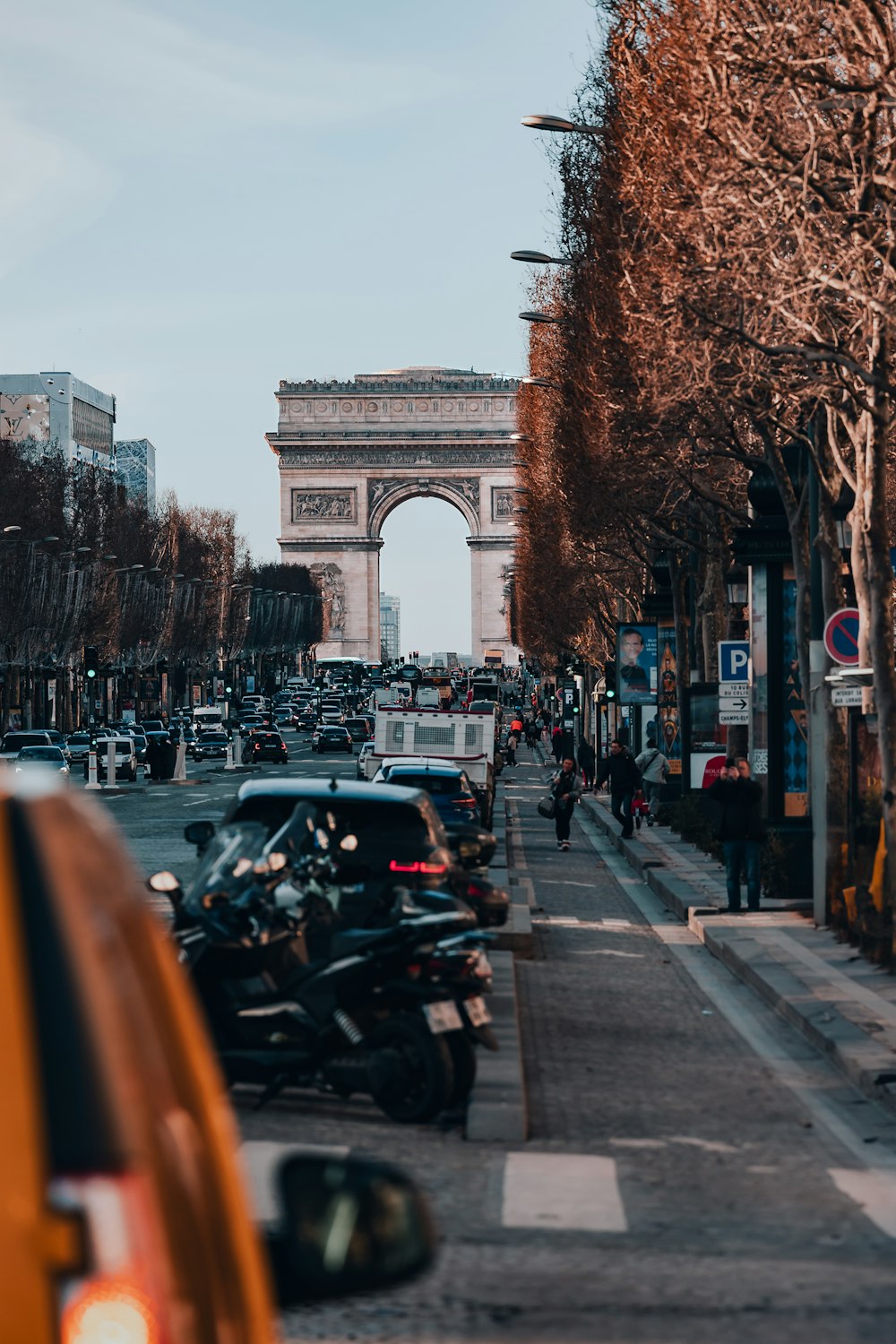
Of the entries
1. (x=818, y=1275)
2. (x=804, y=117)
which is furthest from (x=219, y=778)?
(x=818, y=1275)

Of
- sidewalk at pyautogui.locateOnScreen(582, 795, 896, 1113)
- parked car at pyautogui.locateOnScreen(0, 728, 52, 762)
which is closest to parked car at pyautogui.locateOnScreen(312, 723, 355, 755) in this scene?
parked car at pyautogui.locateOnScreen(0, 728, 52, 762)

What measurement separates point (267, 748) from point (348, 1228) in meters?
71.8

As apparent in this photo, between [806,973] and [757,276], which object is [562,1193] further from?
[757,276]

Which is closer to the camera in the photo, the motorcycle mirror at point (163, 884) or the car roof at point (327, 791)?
the motorcycle mirror at point (163, 884)

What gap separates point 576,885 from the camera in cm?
2875

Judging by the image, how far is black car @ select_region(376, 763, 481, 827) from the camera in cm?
2575

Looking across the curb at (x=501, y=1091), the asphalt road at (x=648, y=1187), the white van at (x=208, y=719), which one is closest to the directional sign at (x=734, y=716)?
the asphalt road at (x=648, y=1187)

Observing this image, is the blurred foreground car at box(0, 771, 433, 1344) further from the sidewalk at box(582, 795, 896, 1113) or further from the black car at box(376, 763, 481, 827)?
the black car at box(376, 763, 481, 827)

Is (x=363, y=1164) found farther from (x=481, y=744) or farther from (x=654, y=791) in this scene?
(x=654, y=791)

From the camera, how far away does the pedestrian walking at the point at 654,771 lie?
145 feet

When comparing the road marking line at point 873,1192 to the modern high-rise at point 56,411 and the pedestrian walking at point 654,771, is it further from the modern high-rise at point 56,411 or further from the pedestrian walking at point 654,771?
the modern high-rise at point 56,411

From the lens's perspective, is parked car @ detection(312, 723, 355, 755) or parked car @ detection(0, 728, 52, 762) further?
parked car @ detection(312, 723, 355, 755)

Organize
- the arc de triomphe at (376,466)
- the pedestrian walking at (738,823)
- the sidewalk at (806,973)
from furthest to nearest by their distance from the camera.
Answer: the arc de triomphe at (376,466), the pedestrian walking at (738,823), the sidewalk at (806,973)

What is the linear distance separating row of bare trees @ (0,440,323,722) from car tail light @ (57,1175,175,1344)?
70160mm
